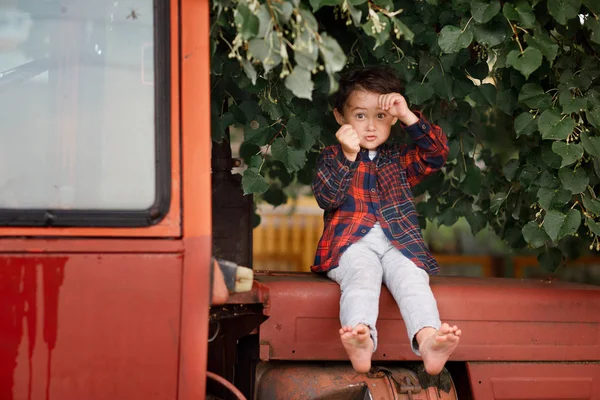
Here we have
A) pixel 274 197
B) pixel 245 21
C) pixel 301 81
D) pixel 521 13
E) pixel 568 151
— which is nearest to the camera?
pixel 245 21

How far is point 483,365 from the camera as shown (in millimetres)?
2822

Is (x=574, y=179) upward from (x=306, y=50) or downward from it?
downward

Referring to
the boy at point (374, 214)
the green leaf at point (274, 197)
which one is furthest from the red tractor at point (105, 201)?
the green leaf at point (274, 197)

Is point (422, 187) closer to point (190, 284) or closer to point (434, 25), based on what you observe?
point (434, 25)

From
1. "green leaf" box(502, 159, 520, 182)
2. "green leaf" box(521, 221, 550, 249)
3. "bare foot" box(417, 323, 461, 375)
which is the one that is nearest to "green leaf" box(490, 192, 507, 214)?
"green leaf" box(502, 159, 520, 182)

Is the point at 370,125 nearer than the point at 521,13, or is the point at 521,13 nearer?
the point at 521,13

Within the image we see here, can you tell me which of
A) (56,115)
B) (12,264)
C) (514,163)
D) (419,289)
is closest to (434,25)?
(514,163)

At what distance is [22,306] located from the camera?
2152mm

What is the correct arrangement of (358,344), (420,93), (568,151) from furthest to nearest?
(420,93) → (568,151) → (358,344)

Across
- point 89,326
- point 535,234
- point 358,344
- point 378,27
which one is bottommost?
point 358,344

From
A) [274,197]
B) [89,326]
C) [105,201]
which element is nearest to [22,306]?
[89,326]

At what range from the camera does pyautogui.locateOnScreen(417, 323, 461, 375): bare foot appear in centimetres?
246

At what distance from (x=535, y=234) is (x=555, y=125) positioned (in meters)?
0.45

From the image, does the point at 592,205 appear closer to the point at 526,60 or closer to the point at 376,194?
the point at 526,60
